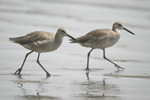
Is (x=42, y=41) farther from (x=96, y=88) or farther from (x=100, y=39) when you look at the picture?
(x=96, y=88)

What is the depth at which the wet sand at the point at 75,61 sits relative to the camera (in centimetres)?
720

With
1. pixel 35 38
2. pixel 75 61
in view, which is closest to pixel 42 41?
pixel 35 38

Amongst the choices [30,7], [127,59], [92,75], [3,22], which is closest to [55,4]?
[30,7]

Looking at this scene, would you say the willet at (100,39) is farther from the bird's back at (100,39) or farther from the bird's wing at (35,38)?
the bird's wing at (35,38)

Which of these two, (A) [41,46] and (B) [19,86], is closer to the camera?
(B) [19,86]

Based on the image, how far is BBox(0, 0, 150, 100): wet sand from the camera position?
283 inches

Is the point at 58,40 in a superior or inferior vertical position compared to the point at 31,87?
superior

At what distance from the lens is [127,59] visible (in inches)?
420

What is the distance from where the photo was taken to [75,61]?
403 inches

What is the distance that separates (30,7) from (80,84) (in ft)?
43.5

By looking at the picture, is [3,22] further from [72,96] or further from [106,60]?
[72,96]

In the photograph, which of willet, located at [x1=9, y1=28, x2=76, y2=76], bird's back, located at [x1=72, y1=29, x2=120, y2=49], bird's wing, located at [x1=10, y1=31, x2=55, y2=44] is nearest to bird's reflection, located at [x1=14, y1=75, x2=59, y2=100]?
willet, located at [x1=9, y1=28, x2=76, y2=76]

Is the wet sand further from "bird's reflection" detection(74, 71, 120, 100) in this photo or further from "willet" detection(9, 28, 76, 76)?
"willet" detection(9, 28, 76, 76)

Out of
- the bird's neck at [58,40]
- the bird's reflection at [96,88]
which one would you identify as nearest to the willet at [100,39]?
the bird's neck at [58,40]
